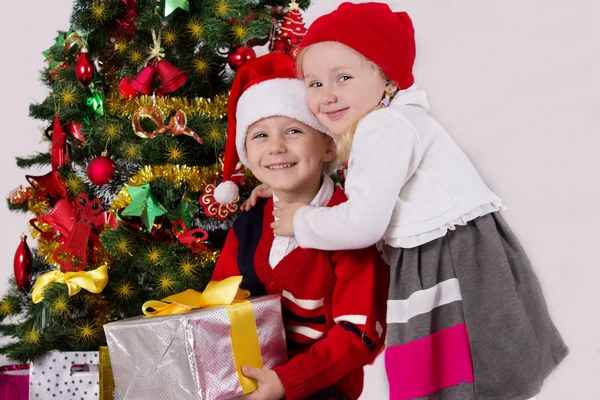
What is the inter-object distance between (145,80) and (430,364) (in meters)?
1.06

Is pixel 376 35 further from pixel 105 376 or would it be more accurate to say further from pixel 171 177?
pixel 105 376

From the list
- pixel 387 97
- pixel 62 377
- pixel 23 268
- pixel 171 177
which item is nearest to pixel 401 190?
pixel 387 97

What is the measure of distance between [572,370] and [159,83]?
179cm

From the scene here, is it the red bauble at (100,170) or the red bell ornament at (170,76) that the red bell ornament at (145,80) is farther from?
the red bauble at (100,170)

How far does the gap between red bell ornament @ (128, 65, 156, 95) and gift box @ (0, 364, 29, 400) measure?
3.56ft

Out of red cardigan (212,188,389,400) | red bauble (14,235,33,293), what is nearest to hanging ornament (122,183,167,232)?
red cardigan (212,188,389,400)

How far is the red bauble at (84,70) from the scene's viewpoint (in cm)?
190

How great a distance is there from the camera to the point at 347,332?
156 centimetres

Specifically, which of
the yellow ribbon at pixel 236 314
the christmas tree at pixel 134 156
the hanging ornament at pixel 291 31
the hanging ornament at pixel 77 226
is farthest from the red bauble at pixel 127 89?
the yellow ribbon at pixel 236 314

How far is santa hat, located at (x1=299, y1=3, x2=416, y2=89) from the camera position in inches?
→ 59.8

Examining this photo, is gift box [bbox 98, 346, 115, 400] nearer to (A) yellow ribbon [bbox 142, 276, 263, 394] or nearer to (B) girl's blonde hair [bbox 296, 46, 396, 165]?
(A) yellow ribbon [bbox 142, 276, 263, 394]

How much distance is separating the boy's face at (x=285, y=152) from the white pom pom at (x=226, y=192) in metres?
0.10

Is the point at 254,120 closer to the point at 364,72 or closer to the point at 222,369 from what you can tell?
the point at 364,72

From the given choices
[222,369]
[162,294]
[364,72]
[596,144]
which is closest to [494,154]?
[596,144]
